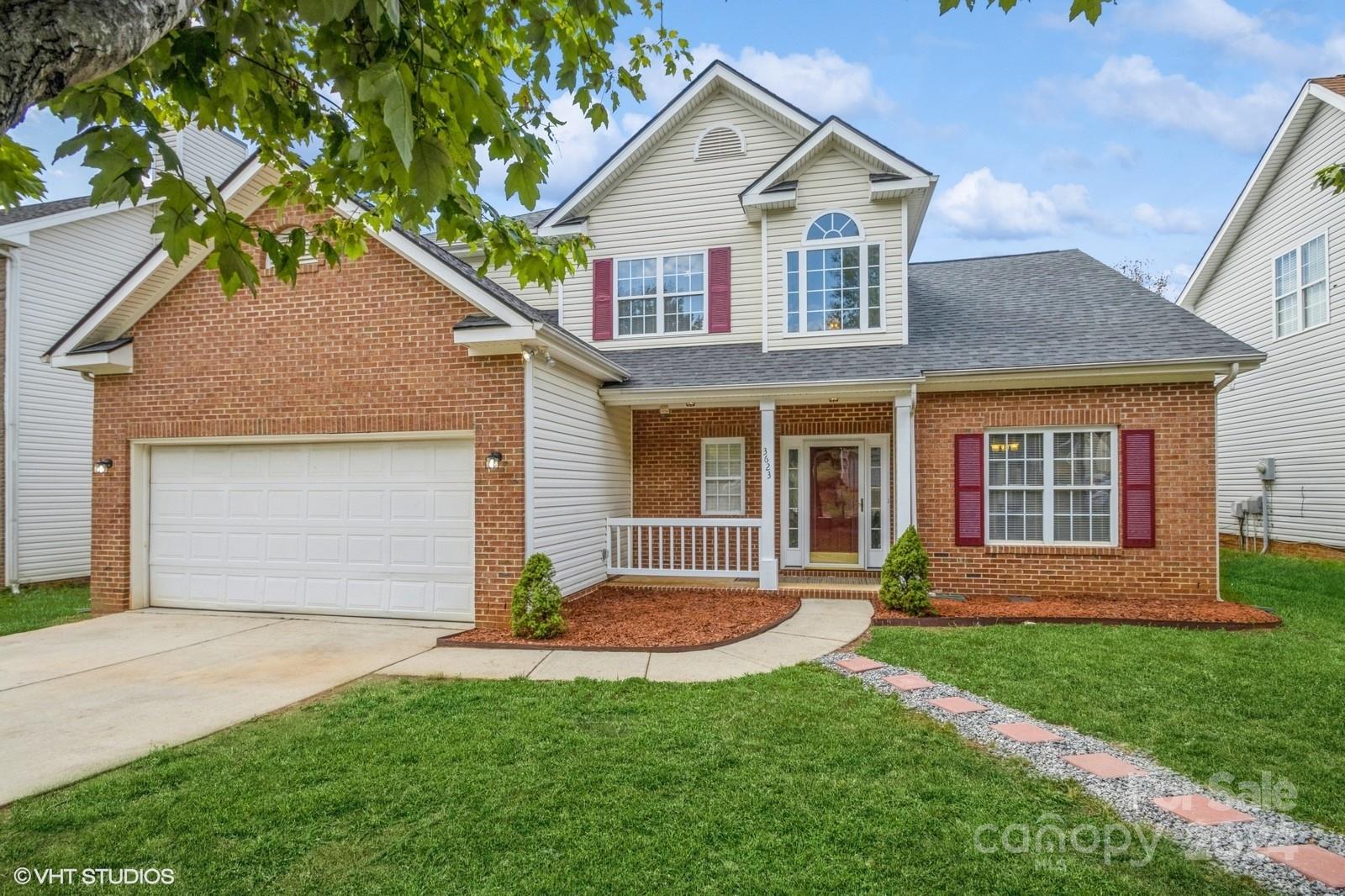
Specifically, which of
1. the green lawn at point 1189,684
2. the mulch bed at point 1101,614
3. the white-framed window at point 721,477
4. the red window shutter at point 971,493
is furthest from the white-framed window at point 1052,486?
the white-framed window at point 721,477

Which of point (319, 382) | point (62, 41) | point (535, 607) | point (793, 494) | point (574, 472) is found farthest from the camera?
point (793, 494)

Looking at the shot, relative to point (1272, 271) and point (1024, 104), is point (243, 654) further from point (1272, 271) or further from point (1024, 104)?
point (1024, 104)

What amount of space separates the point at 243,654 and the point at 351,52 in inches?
233

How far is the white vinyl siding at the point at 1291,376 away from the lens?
1226cm

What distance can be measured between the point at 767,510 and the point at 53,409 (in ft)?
42.9

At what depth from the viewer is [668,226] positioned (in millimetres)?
11703

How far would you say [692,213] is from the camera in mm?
11648

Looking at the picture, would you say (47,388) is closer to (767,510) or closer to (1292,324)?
(767,510)

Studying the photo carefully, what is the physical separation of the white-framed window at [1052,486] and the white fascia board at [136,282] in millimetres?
10379

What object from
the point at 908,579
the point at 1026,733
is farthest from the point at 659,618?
the point at 1026,733

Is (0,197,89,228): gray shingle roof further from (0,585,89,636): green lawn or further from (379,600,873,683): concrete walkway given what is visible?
(379,600,873,683): concrete walkway

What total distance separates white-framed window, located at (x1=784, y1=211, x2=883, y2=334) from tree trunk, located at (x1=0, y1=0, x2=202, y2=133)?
9.64 m

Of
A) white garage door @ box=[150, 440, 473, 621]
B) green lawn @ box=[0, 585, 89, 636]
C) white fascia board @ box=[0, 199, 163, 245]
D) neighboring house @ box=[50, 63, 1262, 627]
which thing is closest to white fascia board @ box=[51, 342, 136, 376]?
neighboring house @ box=[50, 63, 1262, 627]

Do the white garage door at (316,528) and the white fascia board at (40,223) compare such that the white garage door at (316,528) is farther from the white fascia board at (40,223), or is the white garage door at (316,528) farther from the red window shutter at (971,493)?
the red window shutter at (971,493)
